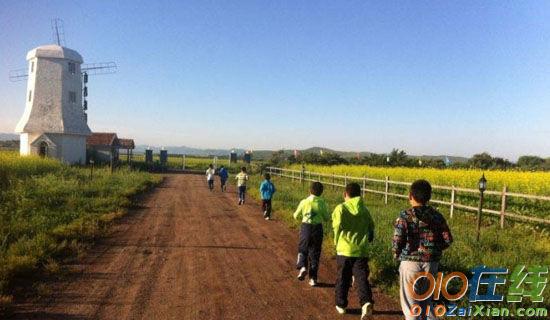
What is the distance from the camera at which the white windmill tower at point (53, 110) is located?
124ft

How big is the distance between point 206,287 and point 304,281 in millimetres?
1595

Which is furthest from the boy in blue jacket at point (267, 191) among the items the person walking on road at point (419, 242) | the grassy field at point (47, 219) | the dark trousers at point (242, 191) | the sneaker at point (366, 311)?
the person walking on road at point (419, 242)

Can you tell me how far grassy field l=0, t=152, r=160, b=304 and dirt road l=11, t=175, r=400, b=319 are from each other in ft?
1.97

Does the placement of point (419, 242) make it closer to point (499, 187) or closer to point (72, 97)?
point (499, 187)

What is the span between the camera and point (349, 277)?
5.62 metres

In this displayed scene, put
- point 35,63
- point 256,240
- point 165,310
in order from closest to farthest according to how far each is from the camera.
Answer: point 165,310 < point 256,240 < point 35,63

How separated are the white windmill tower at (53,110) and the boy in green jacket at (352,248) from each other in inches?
1479

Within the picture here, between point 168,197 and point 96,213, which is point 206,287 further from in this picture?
point 168,197

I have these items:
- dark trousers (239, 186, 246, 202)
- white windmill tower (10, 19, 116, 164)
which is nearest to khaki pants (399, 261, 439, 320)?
dark trousers (239, 186, 246, 202)

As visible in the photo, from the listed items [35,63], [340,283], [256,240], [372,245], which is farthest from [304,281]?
[35,63]

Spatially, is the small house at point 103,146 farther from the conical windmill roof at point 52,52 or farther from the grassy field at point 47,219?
the grassy field at point 47,219

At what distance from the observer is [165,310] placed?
546cm

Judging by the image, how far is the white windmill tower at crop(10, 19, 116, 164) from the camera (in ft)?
124

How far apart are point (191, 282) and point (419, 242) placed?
3806mm
